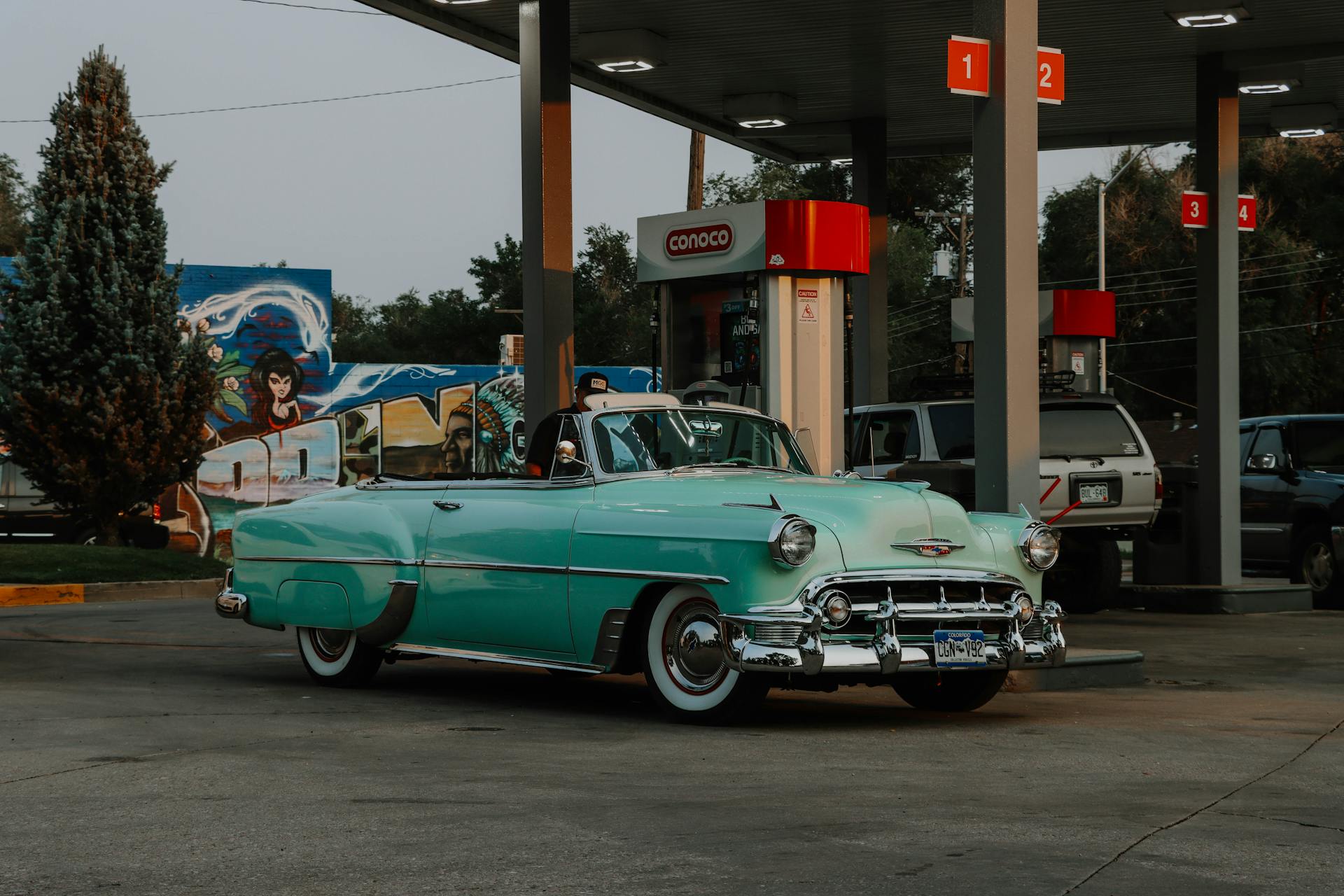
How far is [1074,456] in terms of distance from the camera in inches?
591

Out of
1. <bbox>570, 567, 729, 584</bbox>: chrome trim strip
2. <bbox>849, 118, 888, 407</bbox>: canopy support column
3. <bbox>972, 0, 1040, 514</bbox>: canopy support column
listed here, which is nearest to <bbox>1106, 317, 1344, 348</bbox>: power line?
<bbox>849, 118, 888, 407</bbox>: canopy support column

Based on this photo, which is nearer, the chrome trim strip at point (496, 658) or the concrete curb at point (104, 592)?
the chrome trim strip at point (496, 658)

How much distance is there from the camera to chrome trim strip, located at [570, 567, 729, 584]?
7750 millimetres

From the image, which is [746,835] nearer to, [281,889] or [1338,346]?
[281,889]

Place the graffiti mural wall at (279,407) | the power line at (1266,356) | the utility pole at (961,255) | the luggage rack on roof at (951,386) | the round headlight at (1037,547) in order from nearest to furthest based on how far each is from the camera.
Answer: the round headlight at (1037,547)
the luggage rack on roof at (951,386)
the utility pole at (961,255)
the graffiti mural wall at (279,407)
the power line at (1266,356)

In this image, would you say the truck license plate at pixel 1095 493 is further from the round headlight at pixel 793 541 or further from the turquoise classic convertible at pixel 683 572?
the round headlight at pixel 793 541

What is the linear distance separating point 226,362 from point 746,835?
25.4m

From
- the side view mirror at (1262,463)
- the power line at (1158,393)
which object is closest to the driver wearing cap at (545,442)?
the side view mirror at (1262,463)

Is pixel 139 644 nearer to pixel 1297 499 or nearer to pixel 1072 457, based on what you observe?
pixel 1072 457

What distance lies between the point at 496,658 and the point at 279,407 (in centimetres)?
2187

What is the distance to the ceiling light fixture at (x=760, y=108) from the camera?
20.2 m

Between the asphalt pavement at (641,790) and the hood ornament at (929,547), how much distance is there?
2.82 feet

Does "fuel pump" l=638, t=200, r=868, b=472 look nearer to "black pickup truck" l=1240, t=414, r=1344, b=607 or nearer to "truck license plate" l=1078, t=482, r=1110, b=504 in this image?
"truck license plate" l=1078, t=482, r=1110, b=504

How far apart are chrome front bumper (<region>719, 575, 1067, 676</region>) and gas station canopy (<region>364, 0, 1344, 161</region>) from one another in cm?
906
